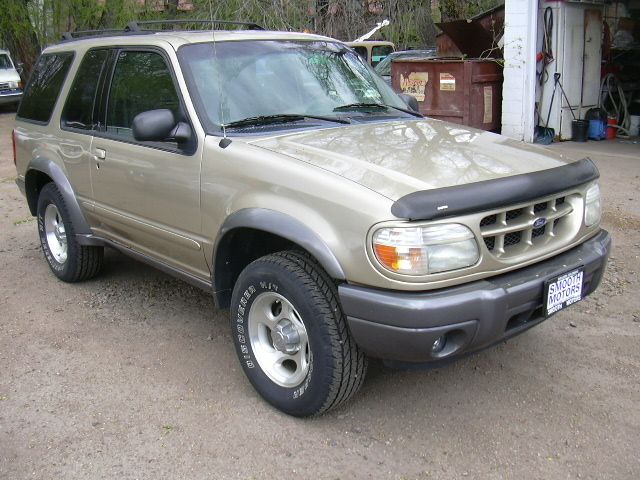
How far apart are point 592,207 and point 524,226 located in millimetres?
689

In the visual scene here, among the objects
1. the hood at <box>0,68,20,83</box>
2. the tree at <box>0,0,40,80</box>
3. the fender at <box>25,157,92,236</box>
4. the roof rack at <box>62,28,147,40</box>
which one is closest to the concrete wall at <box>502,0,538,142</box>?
the roof rack at <box>62,28,147,40</box>

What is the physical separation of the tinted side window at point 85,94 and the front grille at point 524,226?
2.96m

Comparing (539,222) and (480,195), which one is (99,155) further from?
(539,222)

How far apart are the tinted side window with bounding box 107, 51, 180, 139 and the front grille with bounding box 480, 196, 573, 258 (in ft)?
6.28

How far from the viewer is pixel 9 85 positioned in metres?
20.4

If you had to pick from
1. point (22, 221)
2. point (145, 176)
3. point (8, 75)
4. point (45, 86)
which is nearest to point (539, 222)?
point (145, 176)

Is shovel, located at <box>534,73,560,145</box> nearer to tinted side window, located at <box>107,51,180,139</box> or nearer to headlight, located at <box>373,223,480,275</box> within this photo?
tinted side window, located at <box>107,51,180,139</box>

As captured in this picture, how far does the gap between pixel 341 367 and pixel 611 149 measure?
8.85 m

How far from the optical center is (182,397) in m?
3.75

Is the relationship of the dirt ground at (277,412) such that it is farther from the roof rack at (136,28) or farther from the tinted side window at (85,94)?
the roof rack at (136,28)

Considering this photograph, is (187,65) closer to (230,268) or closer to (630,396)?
(230,268)

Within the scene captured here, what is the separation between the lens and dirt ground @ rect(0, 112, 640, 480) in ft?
10.3

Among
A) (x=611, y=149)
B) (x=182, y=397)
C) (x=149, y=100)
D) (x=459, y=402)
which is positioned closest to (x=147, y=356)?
(x=182, y=397)

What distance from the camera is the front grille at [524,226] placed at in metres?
3.04
